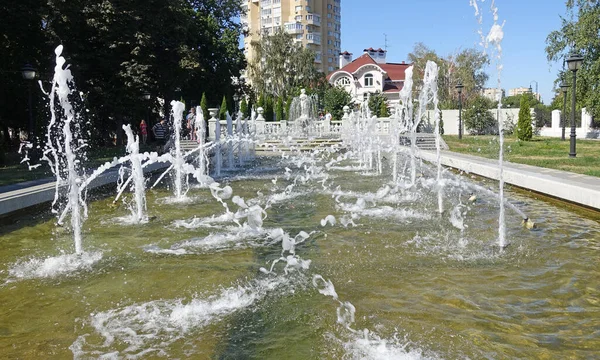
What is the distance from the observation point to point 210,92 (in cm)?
3788

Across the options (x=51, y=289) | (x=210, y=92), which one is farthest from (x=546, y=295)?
(x=210, y=92)

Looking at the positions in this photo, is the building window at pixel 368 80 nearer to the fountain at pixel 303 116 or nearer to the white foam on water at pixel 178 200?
the fountain at pixel 303 116

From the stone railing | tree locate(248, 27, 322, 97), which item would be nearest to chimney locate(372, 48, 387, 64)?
tree locate(248, 27, 322, 97)

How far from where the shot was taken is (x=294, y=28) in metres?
80.4

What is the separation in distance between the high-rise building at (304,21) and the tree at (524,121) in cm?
5727

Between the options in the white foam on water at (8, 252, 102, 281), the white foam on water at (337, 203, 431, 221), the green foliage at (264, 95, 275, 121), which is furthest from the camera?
the green foliage at (264, 95, 275, 121)

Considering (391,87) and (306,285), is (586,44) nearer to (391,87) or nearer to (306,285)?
(306,285)

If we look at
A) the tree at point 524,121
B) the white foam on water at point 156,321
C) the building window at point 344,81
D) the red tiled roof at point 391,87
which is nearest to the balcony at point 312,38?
the building window at point 344,81

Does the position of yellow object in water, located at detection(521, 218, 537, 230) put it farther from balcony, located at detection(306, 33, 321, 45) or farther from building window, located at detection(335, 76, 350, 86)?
balcony, located at detection(306, 33, 321, 45)

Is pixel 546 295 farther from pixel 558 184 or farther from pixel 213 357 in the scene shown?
pixel 558 184

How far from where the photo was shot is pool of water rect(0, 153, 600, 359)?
3.46 metres

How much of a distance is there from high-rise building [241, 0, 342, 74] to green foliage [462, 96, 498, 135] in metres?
47.8

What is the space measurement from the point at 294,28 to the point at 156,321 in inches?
3170

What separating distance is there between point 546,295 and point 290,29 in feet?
263
